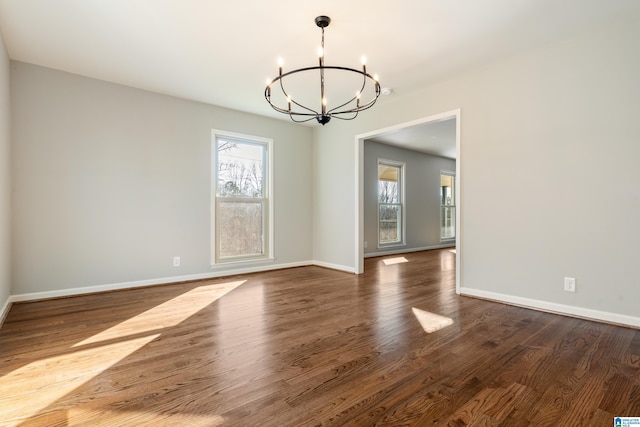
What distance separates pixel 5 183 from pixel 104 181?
913 millimetres

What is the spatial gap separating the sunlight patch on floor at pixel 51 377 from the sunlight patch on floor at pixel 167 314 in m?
0.23

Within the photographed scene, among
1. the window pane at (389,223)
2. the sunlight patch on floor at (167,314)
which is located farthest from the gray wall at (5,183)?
the window pane at (389,223)

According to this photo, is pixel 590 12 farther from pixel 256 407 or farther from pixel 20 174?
pixel 20 174

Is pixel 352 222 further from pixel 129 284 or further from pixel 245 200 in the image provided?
pixel 129 284

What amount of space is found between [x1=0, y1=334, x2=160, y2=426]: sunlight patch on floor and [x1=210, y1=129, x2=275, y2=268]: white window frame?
2533 millimetres

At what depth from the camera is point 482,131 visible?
145 inches

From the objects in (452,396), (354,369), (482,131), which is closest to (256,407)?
(354,369)

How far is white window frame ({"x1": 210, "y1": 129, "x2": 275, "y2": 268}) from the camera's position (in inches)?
192

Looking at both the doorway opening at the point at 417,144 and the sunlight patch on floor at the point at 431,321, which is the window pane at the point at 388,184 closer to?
the doorway opening at the point at 417,144

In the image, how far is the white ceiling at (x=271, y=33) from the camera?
2576 mm

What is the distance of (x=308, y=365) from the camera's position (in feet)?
6.75

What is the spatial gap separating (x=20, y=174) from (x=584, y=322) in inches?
225

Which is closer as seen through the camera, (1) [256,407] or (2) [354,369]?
(1) [256,407]

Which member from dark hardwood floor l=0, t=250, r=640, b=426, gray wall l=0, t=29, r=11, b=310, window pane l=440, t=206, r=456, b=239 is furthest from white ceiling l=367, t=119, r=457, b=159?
gray wall l=0, t=29, r=11, b=310
